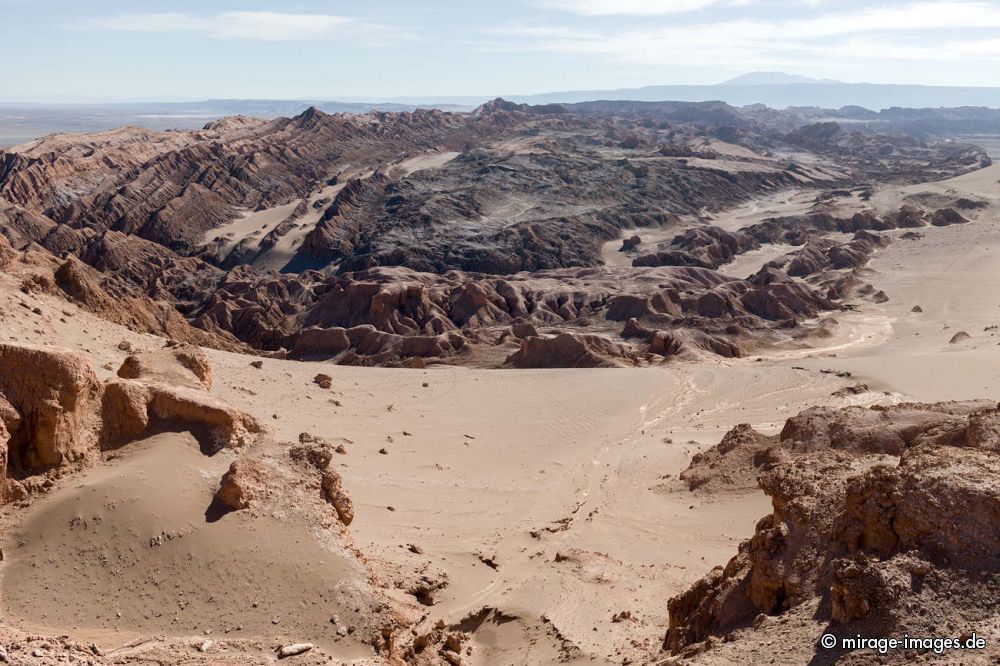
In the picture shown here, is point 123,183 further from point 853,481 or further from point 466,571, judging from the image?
point 853,481

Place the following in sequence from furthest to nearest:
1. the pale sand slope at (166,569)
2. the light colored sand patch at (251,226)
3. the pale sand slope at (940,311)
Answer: the light colored sand patch at (251,226)
the pale sand slope at (940,311)
the pale sand slope at (166,569)

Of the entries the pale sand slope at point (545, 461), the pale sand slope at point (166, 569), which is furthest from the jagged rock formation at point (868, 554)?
the pale sand slope at point (166, 569)

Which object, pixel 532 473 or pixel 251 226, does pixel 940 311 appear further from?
pixel 251 226

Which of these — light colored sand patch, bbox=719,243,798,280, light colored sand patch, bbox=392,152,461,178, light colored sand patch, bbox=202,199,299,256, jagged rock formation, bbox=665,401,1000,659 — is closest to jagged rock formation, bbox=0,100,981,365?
light colored sand patch, bbox=202,199,299,256

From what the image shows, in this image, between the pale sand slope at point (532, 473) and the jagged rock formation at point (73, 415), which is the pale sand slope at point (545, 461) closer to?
the pale sand slope at point (532, 473)

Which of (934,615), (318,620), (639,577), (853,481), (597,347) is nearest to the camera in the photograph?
(934,615)

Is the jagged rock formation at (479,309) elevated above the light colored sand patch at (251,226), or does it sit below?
below

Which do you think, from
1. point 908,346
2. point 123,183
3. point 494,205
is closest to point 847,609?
point 908,346
